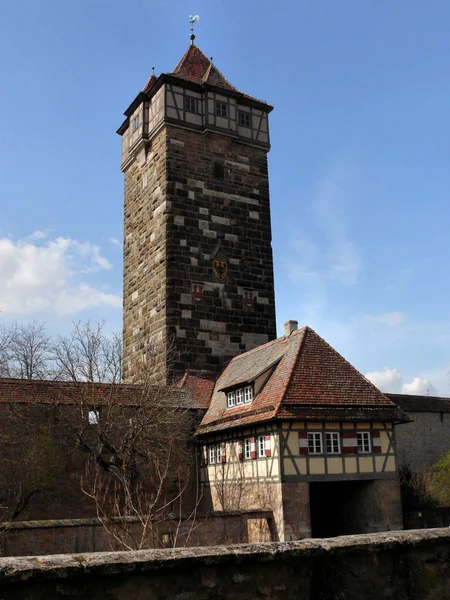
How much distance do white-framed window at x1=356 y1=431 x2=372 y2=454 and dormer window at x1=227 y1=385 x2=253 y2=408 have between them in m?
3.60

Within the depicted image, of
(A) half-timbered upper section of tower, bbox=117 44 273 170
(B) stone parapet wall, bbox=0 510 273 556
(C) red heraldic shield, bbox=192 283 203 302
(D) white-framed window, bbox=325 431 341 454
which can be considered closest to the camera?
(B) stone parapet wall, bbox=0 510 273 556

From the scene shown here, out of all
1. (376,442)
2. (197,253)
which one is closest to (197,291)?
(197,253)

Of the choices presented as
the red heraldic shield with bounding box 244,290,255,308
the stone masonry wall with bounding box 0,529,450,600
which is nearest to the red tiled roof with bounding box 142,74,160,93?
the red heraldic shield with bounding box 244,290,255,308

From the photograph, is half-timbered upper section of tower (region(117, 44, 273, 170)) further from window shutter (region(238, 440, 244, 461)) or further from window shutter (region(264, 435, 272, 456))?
window shutter (region(264, 435, 272, 456))

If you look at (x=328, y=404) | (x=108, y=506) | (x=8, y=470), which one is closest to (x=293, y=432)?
(x=328, y=404)

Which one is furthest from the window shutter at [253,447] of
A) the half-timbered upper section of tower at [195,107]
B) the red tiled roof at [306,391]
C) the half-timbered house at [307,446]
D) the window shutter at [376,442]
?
the half-timbered upper section of tower at [195,107]

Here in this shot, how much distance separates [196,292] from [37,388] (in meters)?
7.74

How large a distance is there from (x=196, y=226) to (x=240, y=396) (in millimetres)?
8671

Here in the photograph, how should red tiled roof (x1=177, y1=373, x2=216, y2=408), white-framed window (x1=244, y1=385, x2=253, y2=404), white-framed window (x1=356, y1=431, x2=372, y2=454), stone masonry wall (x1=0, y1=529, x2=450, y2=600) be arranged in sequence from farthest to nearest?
red tiled roof (x1=177, y1=373, x2=216, y2=408)
white-framed window (x1=244, y1=385, x2=253, y2=404)
white-framed window (x1=356, y1=431, x2=372, y2=454)
stone masonry wall (x1=0, y1=529, x2=450, y2=600)

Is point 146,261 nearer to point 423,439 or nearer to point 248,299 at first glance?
point 248,299

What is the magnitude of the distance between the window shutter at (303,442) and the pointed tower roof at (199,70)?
55.6 ft

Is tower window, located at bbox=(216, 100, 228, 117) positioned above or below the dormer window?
above

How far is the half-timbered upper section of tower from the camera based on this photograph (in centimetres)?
2756

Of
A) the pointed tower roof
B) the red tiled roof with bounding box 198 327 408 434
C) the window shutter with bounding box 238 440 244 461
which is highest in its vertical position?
the pointed tower roof
